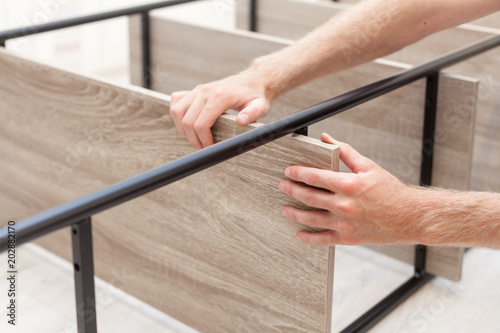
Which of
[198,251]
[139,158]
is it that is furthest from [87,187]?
[198,251]

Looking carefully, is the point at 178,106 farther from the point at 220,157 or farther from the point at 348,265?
the point at 348,265

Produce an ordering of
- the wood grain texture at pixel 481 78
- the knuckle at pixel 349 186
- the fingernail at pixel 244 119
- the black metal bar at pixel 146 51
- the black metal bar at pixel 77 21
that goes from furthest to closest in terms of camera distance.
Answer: the black metal bar at pixel 146 51 < the wood grain texture at pixel 481 78 < the black metal bar at pixel 77 21 < the fingernail at pixel 244 119 < the knuckle at pixel 349 186

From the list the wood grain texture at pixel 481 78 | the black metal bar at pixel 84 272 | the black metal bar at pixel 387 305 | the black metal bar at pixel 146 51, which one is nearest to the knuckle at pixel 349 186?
the black metal bar at pixel 84 272

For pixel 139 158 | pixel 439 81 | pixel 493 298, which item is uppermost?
pixel 439 81

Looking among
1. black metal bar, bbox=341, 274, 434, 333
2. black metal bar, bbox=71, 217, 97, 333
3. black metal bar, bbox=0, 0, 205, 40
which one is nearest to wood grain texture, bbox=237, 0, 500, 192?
black metal bar, bbox=341, 274, 434, 333

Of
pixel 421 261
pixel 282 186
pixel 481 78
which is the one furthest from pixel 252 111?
pixel 481 78

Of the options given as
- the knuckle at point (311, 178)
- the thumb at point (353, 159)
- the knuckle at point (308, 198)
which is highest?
the thumb at point (353, 159)

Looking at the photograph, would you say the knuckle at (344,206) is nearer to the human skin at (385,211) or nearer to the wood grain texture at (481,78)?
the human skin at (385,211)

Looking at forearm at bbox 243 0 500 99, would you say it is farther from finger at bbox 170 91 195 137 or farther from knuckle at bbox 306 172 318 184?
knuckle at bbox 306 172 318 184

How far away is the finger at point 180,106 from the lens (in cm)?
113

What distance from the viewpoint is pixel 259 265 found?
1.19 metres

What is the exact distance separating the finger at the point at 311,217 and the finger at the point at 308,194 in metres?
0.02

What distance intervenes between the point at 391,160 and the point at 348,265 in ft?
0.91

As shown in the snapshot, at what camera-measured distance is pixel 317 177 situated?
39.3 inches
